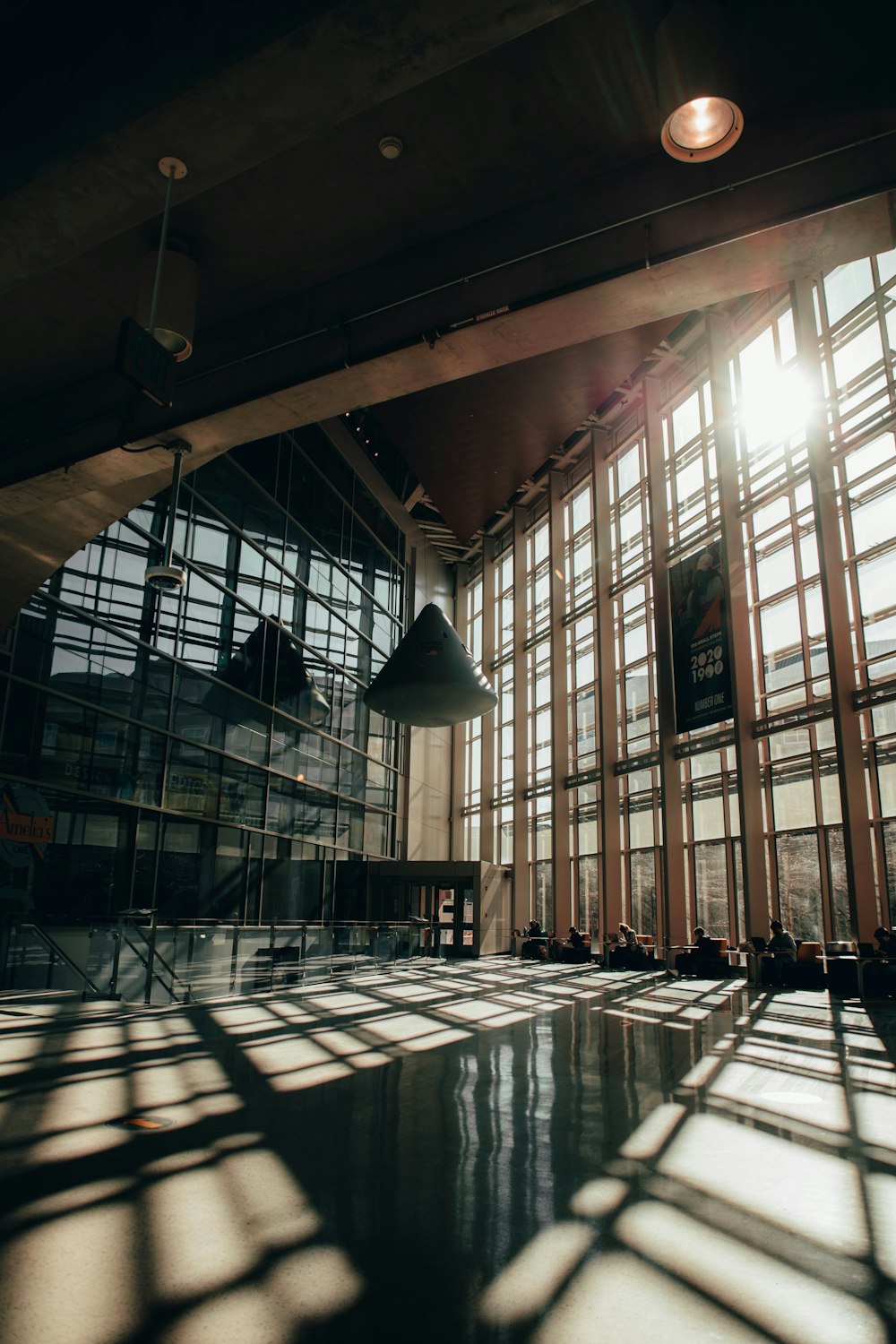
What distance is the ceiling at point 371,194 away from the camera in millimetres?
3756

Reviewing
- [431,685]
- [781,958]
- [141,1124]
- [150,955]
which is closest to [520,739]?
[781,958]

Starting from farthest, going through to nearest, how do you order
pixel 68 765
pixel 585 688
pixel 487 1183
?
pixel 585 688, pixel 68 765, pixel 487 1183

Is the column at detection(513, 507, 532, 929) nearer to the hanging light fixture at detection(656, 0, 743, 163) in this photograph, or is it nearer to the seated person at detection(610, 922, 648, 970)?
the seated person at detection(610, 922, 648, 970)

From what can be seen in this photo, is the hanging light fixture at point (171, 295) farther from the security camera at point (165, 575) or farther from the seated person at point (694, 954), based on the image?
the seated person at point (694, 954)

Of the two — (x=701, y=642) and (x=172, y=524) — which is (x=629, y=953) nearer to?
(x=701, y=642)

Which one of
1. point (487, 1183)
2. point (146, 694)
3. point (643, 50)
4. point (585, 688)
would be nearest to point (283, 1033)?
point (487, 1183)

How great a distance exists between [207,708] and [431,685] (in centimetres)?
427

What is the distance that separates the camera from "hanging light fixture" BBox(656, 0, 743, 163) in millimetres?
3883

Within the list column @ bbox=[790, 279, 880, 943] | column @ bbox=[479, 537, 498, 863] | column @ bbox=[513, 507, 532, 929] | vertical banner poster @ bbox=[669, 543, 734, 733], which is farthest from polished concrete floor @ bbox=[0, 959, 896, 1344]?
column @ bbox=[479, 537, 498, 863]

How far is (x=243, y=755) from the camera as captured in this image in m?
16.8

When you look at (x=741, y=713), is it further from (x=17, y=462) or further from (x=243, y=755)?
(x=17, y=462)

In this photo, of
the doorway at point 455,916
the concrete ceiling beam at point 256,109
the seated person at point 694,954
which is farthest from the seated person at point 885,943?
the concrete ceiling beam at point 256,109

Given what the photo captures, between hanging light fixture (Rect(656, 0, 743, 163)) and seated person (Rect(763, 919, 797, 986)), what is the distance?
48.0 ft

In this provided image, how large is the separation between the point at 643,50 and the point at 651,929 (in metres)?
21.6
